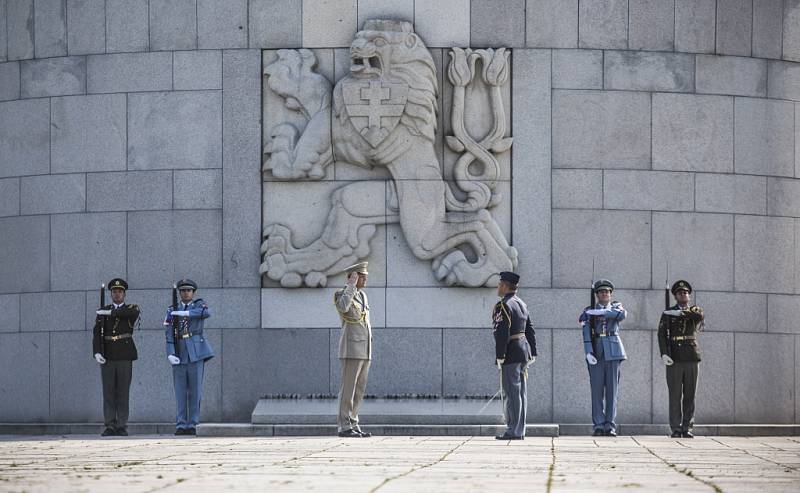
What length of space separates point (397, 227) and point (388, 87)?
1.69 m

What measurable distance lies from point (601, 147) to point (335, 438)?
562 cm

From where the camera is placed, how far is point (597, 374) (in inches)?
680

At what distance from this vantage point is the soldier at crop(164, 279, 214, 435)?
56.7 feet

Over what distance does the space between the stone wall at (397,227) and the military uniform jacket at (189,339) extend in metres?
1.05

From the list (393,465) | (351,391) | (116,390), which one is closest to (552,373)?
(351,391)

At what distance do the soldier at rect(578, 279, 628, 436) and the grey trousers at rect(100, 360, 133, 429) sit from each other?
5.20 meters

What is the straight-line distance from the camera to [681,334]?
1717 cm

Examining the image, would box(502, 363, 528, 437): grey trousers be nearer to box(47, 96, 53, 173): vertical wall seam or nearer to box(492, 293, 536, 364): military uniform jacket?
box(492, 293, 536, 364): military uniform jacket

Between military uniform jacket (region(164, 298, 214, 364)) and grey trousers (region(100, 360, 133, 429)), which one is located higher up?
military uniform jacket (region(164, 298, 214, 364))

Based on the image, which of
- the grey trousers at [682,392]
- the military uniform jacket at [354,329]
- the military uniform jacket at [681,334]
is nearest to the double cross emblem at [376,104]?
the military uniform jacket at [354,329]

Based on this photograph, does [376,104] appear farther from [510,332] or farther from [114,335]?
[114,335]

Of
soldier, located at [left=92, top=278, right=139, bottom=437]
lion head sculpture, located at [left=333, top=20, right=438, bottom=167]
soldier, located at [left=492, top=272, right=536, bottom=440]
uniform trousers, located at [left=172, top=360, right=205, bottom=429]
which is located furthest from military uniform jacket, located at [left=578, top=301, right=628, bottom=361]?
soldier, located at [left=92, top=278, right=139, bottom=437]

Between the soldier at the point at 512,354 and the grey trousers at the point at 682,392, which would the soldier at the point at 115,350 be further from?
the grey trousers at the point at 682,392

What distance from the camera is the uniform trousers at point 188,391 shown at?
17109mm
